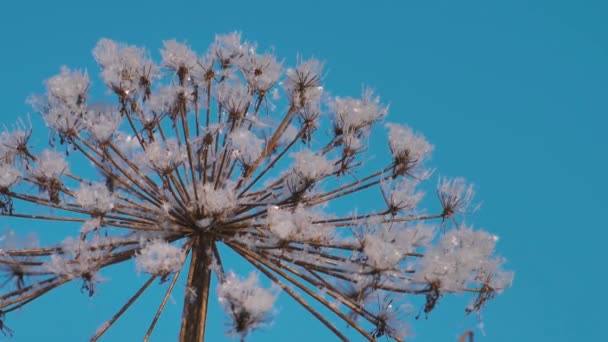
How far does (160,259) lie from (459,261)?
3.23m

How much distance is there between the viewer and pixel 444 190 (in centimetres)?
1211

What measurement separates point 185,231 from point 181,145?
3.49ft

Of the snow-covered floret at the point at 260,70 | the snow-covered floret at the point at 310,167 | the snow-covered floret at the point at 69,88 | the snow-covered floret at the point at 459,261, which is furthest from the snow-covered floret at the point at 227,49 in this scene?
the snow-covered floret at the point at 459,261

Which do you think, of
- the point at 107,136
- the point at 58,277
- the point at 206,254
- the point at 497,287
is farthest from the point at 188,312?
the point at 497,287

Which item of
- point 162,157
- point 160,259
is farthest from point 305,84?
point 160,259

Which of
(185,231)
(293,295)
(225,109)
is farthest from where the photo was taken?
(225,109)

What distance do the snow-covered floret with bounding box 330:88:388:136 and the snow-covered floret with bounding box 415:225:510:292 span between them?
6.92 ft

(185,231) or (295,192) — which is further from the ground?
(295,192)

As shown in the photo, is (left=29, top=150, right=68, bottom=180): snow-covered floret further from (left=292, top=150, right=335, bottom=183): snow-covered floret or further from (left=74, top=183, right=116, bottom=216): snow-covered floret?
(left=292, top=150, right=335, bottom=183): snow-covered floret

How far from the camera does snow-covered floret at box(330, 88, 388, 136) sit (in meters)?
12.5

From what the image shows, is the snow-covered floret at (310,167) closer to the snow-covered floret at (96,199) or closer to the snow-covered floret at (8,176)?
the snow-covered floret at (96,199)

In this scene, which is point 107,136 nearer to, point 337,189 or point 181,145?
point 181,145

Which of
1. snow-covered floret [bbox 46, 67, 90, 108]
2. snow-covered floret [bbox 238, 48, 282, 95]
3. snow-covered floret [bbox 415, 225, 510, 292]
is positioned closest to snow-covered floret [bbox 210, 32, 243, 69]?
snow-covered floret [bbox 238, 48, 282, 95]

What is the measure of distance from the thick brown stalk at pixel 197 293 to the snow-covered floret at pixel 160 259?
48 centimetres
